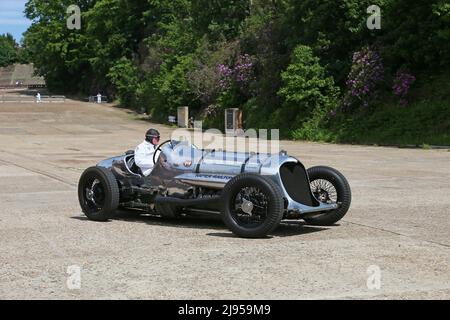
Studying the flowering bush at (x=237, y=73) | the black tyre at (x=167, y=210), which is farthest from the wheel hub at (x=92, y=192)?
the flowering bush at (x=237, y=73)

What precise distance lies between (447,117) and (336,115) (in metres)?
6.52

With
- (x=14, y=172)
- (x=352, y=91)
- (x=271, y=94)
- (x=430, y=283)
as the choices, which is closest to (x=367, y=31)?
(x=352, y=91)

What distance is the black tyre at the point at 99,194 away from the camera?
10.5 m

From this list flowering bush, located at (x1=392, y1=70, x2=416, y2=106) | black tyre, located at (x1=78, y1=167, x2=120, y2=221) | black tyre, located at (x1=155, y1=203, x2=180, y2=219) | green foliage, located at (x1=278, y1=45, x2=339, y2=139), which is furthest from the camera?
green foliage, located at (x1=278, y1=45, x2=339, y2=139)

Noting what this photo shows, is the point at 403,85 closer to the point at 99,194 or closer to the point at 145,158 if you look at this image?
the point at 145,158

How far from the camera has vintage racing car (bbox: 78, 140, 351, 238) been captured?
9.07m

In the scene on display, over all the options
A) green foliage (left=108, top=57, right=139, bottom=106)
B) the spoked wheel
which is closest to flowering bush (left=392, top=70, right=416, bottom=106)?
the spoked wheel

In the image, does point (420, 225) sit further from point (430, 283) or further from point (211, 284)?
point (211, 284)

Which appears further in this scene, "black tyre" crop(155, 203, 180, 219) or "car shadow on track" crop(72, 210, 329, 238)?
"black tyre" crop(155, 203, 180, 219)

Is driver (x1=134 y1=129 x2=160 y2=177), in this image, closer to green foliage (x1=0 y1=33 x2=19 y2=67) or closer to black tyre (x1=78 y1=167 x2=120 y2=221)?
black tyre (x1=78 y1=167 x2=120 y2=221)

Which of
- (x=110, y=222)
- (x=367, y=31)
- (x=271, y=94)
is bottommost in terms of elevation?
(x=110, y=222)

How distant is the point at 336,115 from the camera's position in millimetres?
35000

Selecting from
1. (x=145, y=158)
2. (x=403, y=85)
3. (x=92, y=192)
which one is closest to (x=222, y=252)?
(x=145, y=158)

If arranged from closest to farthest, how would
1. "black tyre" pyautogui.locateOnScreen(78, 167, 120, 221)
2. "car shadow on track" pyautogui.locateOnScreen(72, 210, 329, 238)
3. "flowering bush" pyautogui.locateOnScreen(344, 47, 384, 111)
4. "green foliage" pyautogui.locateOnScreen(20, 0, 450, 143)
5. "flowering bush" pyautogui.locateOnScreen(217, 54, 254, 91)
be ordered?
"car shadow on track" pyautogui.locateOnScreen(72, 210, 329, 238) < "black tyre" pyautogui.locateOnScreen(78, 167, 120, 221) < "green foliage" pyautogui.locateOnScreen(20, 0, 450, 143) < "flowering bush" pyautogui.locateOnScreen(344, 47, 384, 111) < "flowering bush" pyautogui.locateOnScreen(217, 54, 254, 91)
